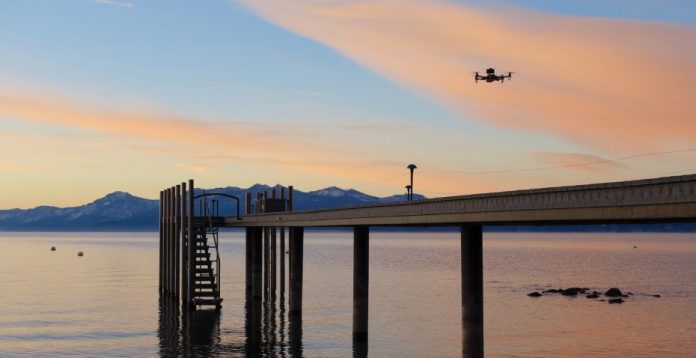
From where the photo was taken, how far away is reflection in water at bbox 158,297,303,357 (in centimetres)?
4856

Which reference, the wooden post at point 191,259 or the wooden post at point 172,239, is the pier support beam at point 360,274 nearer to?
the wooden post at point 191,259

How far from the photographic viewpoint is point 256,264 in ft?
246

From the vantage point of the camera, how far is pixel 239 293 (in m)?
89.3

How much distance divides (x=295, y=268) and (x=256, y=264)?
16.2 meters

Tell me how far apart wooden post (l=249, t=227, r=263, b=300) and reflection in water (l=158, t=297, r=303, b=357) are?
9.97 feet

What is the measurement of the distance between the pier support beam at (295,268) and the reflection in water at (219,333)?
982 millimetres

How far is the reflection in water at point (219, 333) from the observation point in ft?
159

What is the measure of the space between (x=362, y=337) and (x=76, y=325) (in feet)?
83.5

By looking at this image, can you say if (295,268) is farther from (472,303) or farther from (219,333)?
(472,303)

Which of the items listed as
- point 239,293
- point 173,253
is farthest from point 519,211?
point 239,293

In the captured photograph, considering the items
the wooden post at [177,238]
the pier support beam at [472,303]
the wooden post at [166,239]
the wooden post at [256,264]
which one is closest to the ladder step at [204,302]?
the wooden post at [177,238]

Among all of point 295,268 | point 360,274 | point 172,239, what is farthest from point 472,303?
point 172,239

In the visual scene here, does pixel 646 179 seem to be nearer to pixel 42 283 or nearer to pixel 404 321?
pixel 404 321

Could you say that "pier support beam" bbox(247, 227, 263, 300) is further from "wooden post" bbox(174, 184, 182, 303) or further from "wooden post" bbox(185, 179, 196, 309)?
"wooden post" bbox(185, 179, 196, 309)
